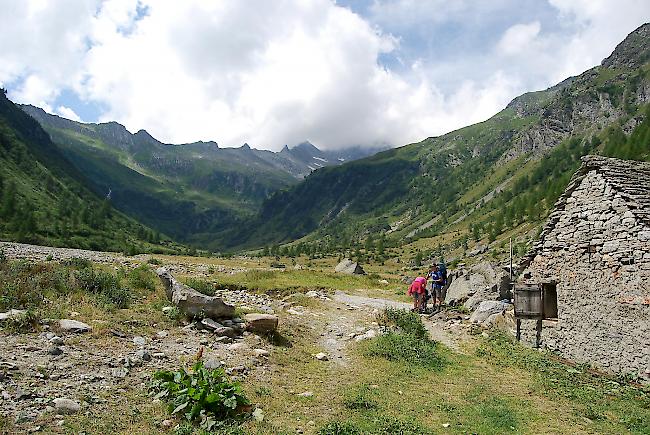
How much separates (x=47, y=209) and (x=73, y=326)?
147 meters

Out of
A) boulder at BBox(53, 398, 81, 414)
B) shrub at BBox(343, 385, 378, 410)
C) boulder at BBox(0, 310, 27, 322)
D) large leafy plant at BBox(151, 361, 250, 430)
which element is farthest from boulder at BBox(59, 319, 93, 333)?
shrub at BBox(343, 385, 378, 410)

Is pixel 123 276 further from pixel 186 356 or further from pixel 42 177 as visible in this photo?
pixel 42 177

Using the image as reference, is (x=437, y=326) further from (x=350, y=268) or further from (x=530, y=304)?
Result: (x=350, y=268)

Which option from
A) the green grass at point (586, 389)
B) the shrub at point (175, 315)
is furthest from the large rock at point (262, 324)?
the green grass at point (586, 389)

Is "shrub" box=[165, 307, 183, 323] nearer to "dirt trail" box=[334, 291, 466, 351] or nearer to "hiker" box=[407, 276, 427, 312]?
"dirt trail" box=[334, 291, 466, 351]

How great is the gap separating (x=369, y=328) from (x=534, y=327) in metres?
6.45

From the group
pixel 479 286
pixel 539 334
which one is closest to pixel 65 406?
pixel 539 334

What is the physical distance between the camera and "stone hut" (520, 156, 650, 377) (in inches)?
535

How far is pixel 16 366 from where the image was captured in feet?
29.4

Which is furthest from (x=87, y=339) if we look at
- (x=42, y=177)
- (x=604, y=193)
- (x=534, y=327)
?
(x=42, y=177)

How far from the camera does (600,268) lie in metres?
14.8

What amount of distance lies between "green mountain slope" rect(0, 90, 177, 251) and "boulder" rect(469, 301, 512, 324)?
79159 mm

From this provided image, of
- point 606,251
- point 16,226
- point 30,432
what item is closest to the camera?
point 30,432

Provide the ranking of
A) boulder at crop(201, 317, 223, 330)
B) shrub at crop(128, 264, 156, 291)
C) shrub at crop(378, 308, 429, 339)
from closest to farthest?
boulder at crop(201, 317, 223, 330)
shrub at crop(378, 308, 429, 339)
shrub at crop(128, 264, 156, 291)
